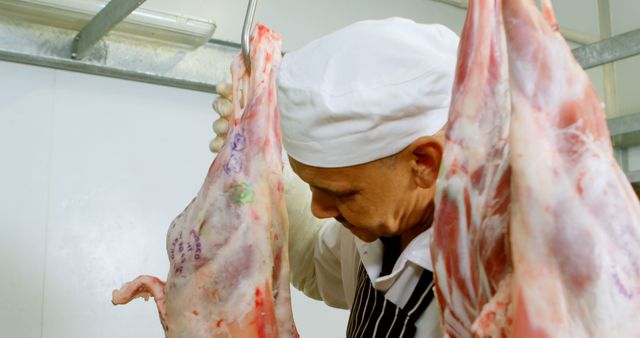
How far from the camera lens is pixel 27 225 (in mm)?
2109

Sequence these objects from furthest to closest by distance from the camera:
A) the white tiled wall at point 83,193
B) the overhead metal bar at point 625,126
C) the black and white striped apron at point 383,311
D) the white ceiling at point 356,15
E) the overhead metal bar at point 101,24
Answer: the overhead metal bar at point 625,126, the white ceiling at point 356,15, the white tiled wall at point 83,193, the overhead metal bar at point 101,24, the black and white striped apron at point 383,311

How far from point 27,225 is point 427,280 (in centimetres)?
125

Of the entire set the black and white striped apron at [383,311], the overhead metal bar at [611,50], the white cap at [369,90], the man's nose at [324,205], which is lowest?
the black and white striped apron at [383,311]

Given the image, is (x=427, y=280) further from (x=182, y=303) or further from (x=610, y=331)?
(x=610, y=331)

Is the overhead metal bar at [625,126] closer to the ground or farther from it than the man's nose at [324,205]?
farther from it

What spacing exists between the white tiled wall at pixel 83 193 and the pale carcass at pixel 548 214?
4.92 ft

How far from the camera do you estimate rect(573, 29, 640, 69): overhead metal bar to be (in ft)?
7.07

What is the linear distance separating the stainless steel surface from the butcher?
3.54ft

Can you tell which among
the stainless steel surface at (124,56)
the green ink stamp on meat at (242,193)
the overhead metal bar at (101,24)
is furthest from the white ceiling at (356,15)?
the green ink stamp on meat at (242,193)

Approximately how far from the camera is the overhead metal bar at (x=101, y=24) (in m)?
1.89

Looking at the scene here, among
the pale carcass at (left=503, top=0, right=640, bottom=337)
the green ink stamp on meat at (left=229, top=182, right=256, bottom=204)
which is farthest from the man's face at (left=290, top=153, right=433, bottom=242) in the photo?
the pale carcass at (left=503, top=0, right=640, bottom=337)

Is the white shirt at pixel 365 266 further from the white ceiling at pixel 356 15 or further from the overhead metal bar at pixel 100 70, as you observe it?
the white ceiling at pixel 356 15

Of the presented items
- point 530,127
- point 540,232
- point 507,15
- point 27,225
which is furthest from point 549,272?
point 27,225

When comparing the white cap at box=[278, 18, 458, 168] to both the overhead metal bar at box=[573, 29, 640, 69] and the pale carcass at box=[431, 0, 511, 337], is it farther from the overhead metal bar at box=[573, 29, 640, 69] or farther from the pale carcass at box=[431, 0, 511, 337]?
the overhead metal bar at box=[573, 29, 640, 69]
